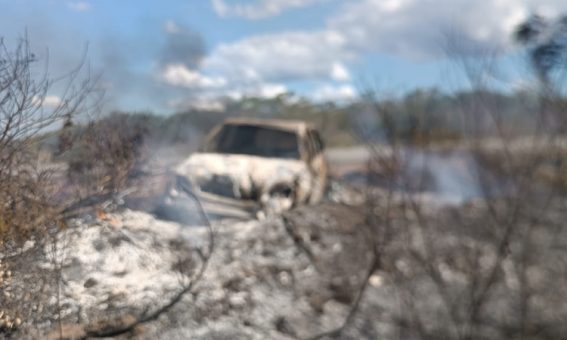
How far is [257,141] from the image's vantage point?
28.5ft

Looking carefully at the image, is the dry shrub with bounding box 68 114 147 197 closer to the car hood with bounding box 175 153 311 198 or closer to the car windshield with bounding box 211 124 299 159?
the car hood with bounding box 175 153 311 198

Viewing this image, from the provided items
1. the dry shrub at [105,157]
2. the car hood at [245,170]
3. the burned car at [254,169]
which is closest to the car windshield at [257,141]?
the burned car at [254,169]

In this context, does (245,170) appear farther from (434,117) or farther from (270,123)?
(434,117)

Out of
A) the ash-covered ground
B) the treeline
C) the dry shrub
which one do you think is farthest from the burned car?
the treeline

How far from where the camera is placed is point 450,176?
10664 millimetres

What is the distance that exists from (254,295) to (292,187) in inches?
108

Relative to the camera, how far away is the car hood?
7.73 meters

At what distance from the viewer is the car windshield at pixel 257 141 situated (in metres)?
8.53

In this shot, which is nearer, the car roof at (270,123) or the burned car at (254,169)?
the burned car at (254,169)

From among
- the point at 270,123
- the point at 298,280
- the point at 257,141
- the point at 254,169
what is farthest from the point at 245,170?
the point at 298,280

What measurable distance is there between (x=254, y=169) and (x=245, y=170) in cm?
14

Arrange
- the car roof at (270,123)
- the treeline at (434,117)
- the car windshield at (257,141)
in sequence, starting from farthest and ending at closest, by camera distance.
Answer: the car roof at (270,123) < the car windshield at (257,141) < the treeline at (434,117)

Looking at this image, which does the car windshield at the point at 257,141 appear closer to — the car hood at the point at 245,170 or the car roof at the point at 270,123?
the car roof at the point at 270,123

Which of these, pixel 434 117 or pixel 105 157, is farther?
pixel 105 157
